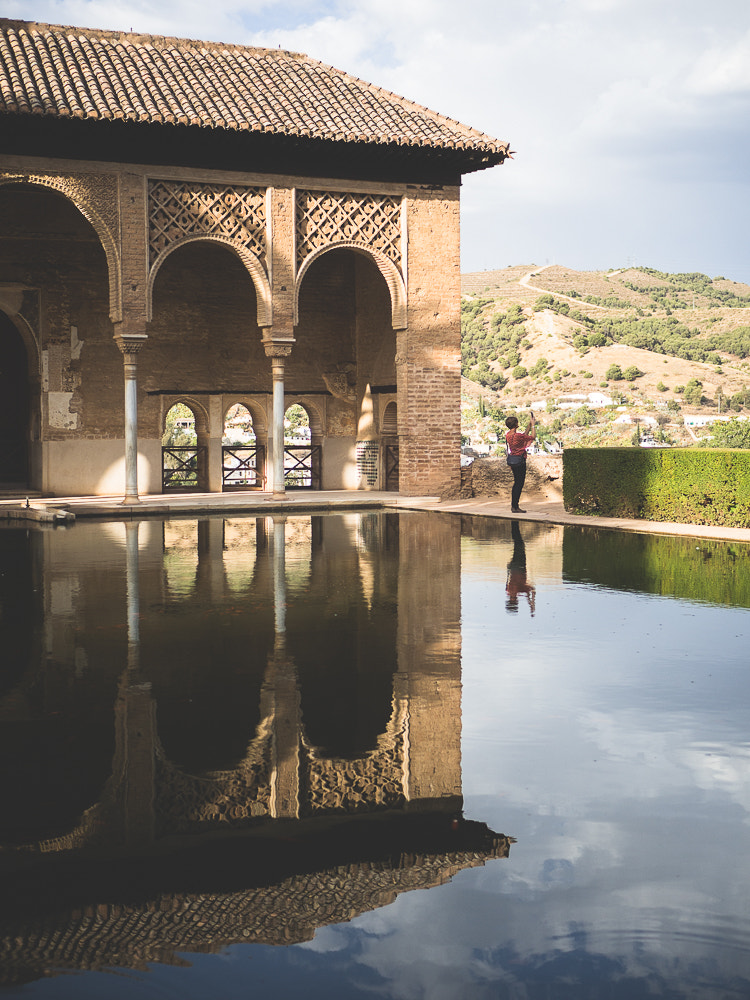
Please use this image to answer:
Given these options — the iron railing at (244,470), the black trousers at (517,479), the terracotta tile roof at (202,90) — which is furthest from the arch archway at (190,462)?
the black trousers at (517,479)

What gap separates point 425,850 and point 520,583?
225 inches

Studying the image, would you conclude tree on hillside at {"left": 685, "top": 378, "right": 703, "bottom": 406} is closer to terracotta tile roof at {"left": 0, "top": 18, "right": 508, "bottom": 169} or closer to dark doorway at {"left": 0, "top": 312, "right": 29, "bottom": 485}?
terracotta tile roof at {"left": 0, "top": 18, "right": 508, "bottom": 169}

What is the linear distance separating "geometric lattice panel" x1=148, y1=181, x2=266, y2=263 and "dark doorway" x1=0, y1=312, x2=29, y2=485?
17.2ft

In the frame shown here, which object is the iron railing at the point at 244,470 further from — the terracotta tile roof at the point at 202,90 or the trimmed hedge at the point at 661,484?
the trimmed hedge at the point at 661,484

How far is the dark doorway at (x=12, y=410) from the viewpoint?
21703mm

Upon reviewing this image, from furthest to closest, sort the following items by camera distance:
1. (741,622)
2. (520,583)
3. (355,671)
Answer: (520,583), (741,622), (355,671)

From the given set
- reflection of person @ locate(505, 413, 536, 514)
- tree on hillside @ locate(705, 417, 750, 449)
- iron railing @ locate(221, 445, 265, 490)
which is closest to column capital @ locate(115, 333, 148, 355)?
iron railing @ locate(221, 445, 265, 490)

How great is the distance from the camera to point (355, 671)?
18.7 ft

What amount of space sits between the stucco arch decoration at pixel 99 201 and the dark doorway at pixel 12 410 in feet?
16.1

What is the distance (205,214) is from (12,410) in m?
6.41

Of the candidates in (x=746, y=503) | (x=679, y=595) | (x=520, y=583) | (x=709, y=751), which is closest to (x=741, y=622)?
(x=679, y=595)

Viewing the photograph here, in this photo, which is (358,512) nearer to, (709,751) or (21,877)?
(709,751)

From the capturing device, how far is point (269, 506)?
17.9 metres

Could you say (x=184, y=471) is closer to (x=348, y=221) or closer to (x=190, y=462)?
(x=190, y=462)
